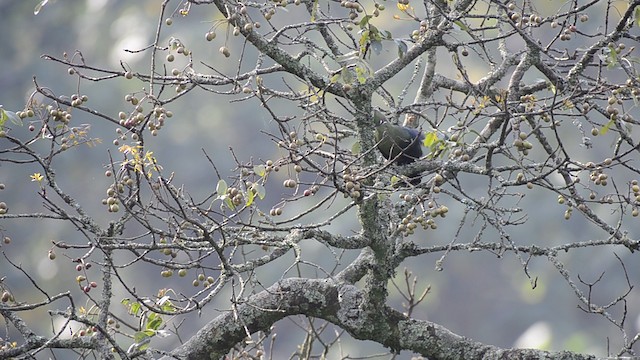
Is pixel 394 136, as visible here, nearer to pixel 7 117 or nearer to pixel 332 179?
pixel 332 179

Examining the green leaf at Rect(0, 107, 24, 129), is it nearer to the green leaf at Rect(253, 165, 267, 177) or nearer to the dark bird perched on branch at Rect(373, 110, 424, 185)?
the green leaf at Rect(253, 165, 267, 177)

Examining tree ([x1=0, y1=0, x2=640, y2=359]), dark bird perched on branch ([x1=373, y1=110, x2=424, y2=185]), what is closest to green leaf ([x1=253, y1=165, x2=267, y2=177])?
tree ([x1=0, y1=0, x2=640, y2=359])

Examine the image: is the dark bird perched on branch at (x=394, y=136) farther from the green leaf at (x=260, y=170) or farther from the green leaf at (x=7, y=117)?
the green leaf at (x=7, y=117)

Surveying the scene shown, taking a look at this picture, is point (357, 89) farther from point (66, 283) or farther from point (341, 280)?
point (66, 283)

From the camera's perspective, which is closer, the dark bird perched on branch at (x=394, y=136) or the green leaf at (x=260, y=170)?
the green leaf at (x=260, y=170)

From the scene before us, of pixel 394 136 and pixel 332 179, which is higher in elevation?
pixel 394 136

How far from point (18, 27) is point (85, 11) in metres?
1.97

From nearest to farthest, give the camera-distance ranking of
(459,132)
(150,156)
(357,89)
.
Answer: (150,156) → (459,132) → (357,89)

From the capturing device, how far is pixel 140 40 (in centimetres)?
1567

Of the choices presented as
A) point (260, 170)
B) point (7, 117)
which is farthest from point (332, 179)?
point (7, 117)

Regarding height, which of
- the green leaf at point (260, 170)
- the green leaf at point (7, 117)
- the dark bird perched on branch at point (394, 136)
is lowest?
the green leaf at point (260, 170)

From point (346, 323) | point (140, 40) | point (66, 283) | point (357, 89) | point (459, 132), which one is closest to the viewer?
point (459, 132)

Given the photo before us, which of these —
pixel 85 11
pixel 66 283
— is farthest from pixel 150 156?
pixel 85 11

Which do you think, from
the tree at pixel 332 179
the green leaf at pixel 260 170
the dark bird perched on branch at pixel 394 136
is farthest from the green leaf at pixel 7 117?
the dark bird perched on branch at pixel 394 136
